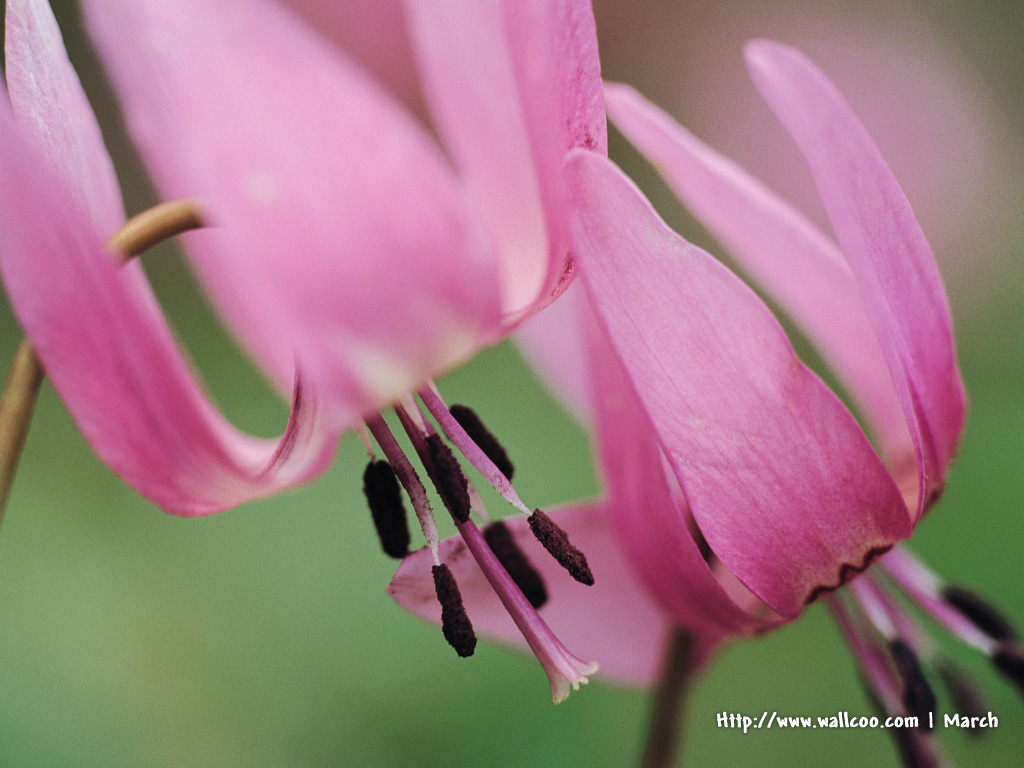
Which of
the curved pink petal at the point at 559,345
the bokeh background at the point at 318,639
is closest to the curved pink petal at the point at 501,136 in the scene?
the curved pink petal at the point at 559,345

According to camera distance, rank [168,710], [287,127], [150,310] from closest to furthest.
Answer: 1. [287,127]
2. [150,310]
3. [168,710]

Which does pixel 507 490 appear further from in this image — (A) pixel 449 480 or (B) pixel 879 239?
(B) pixel 879 239

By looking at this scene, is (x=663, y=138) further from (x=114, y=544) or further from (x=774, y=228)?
(x=114, y=544)

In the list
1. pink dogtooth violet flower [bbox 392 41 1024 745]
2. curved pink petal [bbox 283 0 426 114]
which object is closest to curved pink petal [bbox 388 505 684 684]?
pink dogtooth violet flower [bbox 392 41 1024 745]

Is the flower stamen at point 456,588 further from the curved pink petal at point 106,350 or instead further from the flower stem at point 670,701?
the flower stem at point 670,701

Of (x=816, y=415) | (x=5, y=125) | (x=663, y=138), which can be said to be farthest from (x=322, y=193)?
(x=663, y=138)

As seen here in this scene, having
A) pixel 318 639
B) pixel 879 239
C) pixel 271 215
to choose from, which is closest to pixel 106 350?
pixel 271 215
